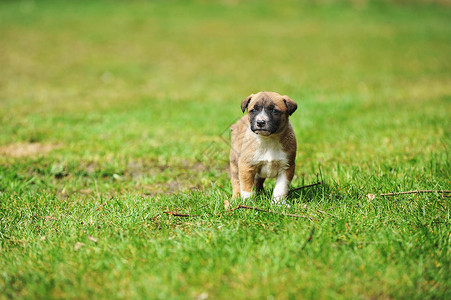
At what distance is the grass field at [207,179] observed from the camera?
266 cm

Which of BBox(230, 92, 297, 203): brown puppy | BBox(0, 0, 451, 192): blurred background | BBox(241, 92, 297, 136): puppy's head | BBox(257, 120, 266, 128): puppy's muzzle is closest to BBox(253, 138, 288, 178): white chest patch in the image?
BBox(230, 92, 297, 203): brown puppy

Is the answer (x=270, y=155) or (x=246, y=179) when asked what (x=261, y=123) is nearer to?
(x=270, y=155)

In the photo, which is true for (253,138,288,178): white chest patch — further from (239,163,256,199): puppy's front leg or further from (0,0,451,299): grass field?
(0,0,451,299): grass field

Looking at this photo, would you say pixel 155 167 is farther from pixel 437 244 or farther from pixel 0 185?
pixel 437 244

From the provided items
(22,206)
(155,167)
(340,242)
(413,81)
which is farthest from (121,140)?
(413,81)

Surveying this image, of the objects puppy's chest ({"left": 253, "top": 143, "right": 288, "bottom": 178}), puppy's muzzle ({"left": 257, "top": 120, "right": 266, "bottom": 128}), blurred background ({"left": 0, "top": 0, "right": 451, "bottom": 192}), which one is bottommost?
blurred background ({"left": 0, "top": 0, "right": 451, "bottom": 192})

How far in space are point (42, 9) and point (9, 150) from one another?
19.2 metres

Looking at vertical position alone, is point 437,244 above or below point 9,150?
above

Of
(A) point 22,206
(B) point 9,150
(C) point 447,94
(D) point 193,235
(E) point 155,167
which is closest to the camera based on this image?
→ (D) point 193,235

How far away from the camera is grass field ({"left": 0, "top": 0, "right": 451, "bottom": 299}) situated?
8.73ft

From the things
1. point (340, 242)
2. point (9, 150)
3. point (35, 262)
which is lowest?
point (9, 150)

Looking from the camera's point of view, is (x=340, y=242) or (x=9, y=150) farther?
(x=9, y=150)

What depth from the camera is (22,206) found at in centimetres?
409

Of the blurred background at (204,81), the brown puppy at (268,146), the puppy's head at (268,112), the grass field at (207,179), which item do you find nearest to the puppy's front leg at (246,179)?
the brown puppy at (268,146)
